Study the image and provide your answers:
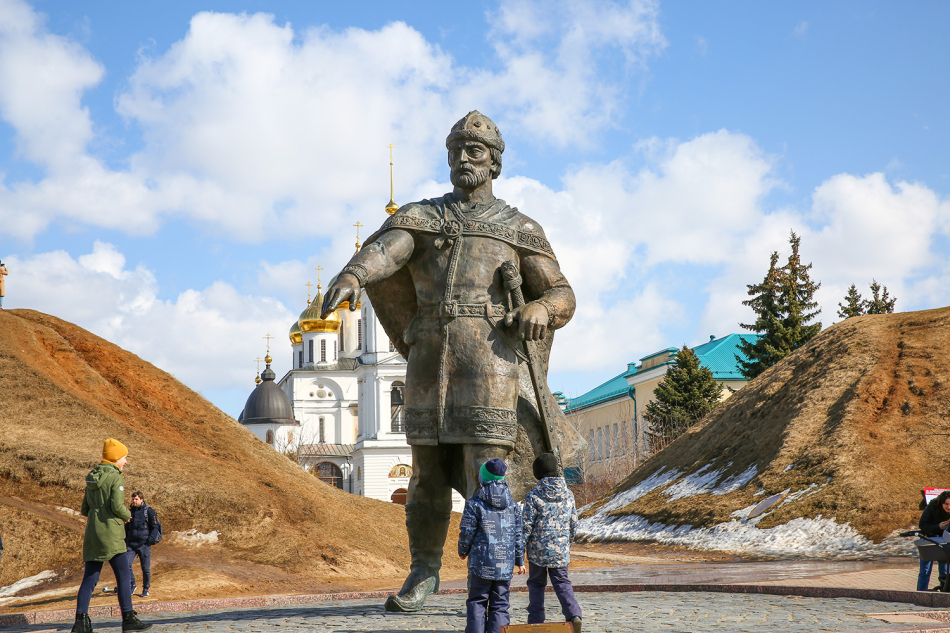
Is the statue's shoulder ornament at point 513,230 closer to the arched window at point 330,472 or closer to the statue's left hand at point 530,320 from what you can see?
the statue's left hand at point 530,320

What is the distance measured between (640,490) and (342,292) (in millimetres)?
21820

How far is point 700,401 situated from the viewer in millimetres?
40469

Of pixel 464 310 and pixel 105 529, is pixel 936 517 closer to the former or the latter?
pixel 464 310

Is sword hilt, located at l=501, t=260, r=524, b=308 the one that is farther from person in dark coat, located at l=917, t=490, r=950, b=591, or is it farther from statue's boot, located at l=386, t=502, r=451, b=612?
person in dark coat, located at l=917, t=490, r=950, b=591

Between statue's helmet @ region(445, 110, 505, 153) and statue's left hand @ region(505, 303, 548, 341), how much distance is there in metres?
1.24

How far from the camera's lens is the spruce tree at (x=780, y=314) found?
38.8 meters

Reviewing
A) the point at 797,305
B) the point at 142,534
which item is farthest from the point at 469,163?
the point at 797,305

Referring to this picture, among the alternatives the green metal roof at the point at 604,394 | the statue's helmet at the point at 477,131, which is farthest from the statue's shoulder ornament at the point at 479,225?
the green metal roof at the point at 604,394

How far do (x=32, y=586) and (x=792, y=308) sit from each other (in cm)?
3326

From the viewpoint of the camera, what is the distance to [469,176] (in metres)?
6.52

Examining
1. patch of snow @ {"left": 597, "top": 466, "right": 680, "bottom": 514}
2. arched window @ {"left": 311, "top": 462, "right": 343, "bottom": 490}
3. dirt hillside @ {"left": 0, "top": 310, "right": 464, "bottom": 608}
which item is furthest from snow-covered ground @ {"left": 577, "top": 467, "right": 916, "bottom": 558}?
arched window @ {"left": 311, "top": 462, "right": 343, "bottom": 490}

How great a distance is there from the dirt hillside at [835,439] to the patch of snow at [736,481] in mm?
53

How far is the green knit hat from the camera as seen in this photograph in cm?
520

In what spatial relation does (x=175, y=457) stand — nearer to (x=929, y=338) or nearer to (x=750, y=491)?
(x=750, y=491)
